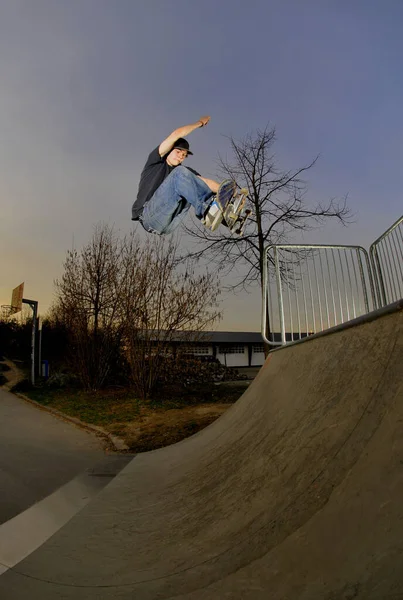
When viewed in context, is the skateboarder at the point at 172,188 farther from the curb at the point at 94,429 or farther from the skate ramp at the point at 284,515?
the curb at the point at 94,429

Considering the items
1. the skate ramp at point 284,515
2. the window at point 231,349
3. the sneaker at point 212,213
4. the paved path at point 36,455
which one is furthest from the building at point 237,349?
the skate ramp at point 284,515

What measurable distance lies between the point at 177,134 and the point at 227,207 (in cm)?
77

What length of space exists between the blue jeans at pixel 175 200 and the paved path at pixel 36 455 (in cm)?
283

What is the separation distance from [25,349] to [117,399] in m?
22.7

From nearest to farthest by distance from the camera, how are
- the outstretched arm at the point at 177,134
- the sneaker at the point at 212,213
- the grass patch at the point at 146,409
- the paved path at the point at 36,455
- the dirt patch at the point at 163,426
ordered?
the outstretched arm at the point at 177,134, the sneaker at the point at 212,213, the paved path at the point at 36,455, the dirt patch at the point at 163,426, the grass patch at the point at 146,409

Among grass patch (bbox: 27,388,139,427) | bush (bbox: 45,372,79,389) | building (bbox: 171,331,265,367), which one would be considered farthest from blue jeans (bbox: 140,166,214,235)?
building (bbox: 171,331,265,367)

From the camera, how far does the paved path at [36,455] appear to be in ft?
12.6

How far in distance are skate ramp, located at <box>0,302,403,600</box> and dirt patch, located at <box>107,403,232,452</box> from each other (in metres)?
3.93

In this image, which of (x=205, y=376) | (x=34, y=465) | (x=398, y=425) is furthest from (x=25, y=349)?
(x=398, y=425)

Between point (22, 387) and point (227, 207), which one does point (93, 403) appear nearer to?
point (22, 387)

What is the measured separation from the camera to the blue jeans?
9.89 feet

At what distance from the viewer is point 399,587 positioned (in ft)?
2.95

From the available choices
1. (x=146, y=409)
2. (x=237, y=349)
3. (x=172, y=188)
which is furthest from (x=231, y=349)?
(x=172, y=188)

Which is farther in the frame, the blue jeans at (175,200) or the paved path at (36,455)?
the paved path at (36,455)
